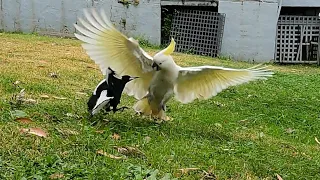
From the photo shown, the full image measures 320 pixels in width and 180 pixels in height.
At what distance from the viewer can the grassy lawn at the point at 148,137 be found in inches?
113

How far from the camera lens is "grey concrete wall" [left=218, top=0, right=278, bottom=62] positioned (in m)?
13.7

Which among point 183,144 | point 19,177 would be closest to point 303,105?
point 183,144

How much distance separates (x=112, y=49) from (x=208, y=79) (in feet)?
2.75

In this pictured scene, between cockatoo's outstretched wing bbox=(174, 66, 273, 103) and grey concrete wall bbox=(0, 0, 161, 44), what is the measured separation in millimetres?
9362

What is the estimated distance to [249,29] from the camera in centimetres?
1387

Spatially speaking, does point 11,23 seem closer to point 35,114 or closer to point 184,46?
point 184,46

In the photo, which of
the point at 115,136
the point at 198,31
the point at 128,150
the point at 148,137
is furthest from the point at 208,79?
the point at 198,31

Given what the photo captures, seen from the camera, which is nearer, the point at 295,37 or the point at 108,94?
the point at 108,94

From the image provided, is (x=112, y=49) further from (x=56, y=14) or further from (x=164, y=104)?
(x=56, y=14)

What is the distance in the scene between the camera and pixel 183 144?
3.72 metres

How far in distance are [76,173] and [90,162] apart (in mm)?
253

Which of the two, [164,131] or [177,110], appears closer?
[164,131]

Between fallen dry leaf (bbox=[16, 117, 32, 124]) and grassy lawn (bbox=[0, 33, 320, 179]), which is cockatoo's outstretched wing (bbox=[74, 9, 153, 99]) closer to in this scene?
grassy lawn (bbox=[0, 33, 320, 179])

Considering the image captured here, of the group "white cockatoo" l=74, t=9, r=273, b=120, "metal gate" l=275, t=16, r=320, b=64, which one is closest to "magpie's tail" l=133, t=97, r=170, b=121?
"white cockatoo" l=74, t=9, r=273, b=120
